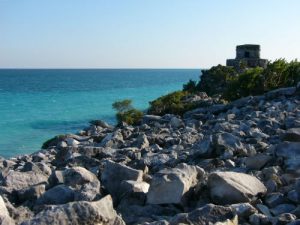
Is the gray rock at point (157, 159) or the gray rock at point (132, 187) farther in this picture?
the gray rock at point (157, 159)

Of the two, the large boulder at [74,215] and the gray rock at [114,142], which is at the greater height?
the large boulder at [74,215]

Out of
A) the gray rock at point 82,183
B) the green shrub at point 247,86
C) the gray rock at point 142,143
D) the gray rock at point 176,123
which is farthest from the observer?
the green shrub at point 247,86

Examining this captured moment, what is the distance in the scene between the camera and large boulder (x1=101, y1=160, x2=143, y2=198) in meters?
6.52

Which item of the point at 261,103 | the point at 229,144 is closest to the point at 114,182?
the point at 229,144

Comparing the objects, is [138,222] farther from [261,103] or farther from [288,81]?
[288,81]

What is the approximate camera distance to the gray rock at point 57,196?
6000 millimetres

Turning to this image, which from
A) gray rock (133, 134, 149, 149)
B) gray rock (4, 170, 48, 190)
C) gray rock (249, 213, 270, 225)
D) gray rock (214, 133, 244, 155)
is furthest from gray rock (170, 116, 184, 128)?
gray rock (249, 213, 270, 225)

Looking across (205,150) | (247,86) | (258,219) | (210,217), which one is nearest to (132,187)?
(210,217)

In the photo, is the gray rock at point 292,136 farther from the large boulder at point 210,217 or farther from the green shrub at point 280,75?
the green shrub at point 280,75

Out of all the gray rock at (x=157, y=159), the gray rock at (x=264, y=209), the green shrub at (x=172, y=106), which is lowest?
the green shrub at (x=172, y=106)

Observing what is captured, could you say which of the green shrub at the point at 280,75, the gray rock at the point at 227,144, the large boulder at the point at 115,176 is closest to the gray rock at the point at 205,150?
the gray rock at the point at 227,144

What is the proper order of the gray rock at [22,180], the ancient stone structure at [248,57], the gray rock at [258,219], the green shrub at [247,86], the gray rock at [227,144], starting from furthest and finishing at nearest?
the ancient stone structure at [248,57] → the green shrub at [247,86] → the gray rock at [227,144] → the gray rock at [22,180] → the gray rock at [258,219]

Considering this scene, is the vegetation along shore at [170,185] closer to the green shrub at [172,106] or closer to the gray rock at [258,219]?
the gray rock at [258,219]

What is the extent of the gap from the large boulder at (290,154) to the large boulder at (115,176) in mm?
2004
